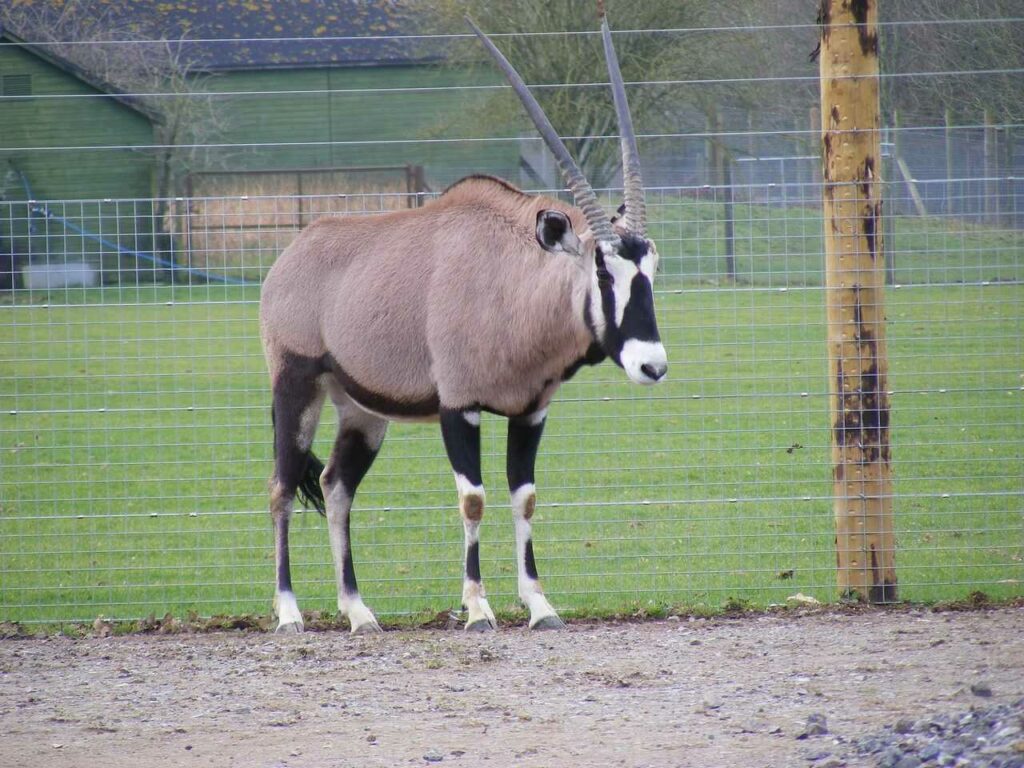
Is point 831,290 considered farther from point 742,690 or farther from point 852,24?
point 742,690

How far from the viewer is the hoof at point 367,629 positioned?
7.29 metres

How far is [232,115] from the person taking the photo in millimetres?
28141

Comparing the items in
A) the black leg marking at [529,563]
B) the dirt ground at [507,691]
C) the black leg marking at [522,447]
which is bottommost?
the dirt ground at [507,691]

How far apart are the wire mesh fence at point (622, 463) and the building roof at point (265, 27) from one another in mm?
16667

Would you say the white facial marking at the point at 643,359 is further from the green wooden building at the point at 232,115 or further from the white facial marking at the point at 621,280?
the green wooden building at the point at 232,115

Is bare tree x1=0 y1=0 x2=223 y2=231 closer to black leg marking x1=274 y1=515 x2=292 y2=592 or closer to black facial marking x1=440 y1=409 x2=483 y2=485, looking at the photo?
black leg marking x1=274 y1=515 x2=292 y2=592

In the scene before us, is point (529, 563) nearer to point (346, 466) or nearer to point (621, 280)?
point (346, 466)

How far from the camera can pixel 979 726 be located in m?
4.50

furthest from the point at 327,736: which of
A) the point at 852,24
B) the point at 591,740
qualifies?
the point at 852,24

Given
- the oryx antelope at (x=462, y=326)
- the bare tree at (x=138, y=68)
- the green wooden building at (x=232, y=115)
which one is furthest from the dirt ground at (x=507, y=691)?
the bare tree at (x=138, y=68)

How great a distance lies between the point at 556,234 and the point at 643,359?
0.84m

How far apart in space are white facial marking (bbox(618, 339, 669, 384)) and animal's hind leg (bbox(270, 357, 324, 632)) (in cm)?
190

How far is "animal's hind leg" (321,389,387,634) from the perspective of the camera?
7719 mm

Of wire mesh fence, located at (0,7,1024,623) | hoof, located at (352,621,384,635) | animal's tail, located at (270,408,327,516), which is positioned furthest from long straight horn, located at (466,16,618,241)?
hoof, located at (352,621,384,635)
